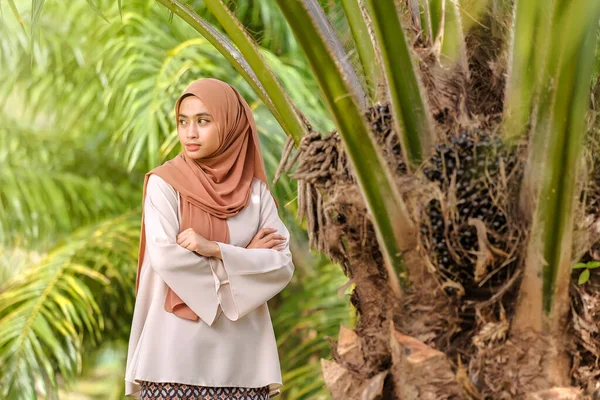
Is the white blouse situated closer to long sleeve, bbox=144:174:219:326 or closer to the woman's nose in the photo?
long sleeve, bbox=144:174:219:326

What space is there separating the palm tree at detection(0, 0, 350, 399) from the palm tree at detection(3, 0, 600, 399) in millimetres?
1872

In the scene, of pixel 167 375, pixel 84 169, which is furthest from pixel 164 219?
pixel 84 169

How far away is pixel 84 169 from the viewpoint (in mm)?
4297

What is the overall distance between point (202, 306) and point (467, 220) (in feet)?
1.87

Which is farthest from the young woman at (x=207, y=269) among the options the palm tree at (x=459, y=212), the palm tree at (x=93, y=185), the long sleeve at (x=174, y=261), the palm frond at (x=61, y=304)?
the palm frond at (x=61, y=304)

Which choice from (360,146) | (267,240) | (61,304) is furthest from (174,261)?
(61,304)

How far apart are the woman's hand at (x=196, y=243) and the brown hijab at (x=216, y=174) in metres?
0.05

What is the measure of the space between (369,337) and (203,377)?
1.15 ft

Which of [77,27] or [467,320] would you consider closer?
[467,320]

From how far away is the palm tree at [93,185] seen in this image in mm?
3430

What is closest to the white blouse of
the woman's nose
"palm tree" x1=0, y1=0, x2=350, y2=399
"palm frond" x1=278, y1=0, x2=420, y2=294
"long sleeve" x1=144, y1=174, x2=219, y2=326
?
"long sleeve" x1=144, y1=174, x2=219, y2=326

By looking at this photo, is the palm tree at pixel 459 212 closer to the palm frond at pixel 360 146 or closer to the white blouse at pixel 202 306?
the palm frond at pixel 360 146

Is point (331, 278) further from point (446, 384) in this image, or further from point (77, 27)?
point (446, 384)

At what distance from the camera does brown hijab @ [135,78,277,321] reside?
5.44 feet
